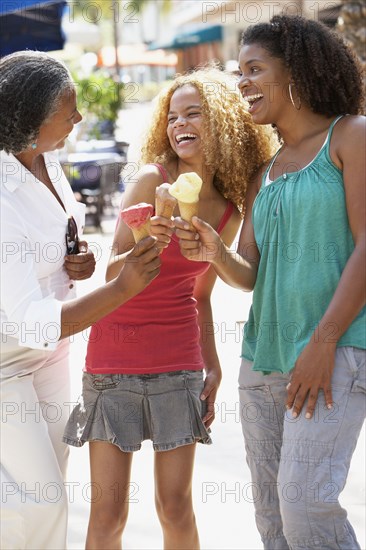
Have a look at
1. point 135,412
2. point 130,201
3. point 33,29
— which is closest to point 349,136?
point 130,201

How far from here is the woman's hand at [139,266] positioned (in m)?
2.74

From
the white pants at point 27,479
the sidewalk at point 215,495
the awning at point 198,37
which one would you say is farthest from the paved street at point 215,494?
the awning at point 198,37

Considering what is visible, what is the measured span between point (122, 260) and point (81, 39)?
1558 cm

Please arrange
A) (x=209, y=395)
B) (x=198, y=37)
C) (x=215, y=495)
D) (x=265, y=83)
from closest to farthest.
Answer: (x=265, y=83) < (x=209, y=395) < (x=215, y=495) < (x=198, y=37)

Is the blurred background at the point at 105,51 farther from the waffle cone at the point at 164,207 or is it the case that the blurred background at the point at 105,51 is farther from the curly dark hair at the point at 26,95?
the waffle cone at the point at 164,207

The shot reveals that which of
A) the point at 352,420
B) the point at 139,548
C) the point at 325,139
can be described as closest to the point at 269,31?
the point at 325,139

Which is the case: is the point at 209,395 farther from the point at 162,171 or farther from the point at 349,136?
the point at 349,136

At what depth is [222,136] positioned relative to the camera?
332cm

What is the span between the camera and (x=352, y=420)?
2.64 meters

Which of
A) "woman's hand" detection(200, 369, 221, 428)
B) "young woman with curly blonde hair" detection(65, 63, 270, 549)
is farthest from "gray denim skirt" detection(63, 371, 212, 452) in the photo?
"woman's hand" detection(200, 369, 221, 428)

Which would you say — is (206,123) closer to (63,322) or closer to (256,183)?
(256,183)

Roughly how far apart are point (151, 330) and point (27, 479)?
2.29 ft

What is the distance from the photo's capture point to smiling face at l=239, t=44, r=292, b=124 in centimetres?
287

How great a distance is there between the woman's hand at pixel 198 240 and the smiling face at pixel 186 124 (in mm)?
627
